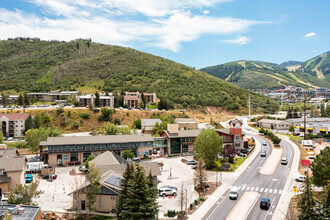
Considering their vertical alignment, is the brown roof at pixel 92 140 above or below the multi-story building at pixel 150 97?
below

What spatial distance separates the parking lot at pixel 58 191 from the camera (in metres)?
38.5

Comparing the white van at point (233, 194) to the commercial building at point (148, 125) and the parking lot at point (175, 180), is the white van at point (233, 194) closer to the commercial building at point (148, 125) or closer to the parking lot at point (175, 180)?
the parking lot at point (175, 180)

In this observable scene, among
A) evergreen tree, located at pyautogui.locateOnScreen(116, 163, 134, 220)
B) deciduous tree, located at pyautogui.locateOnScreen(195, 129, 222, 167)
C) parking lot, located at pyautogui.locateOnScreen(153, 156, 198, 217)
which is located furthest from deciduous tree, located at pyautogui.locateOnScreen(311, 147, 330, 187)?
evergreen tree, located at pyautogui.locateOnScreen(116, 163, 134, 220)

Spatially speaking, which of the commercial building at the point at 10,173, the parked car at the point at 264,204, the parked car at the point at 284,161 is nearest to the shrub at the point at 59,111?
the commercial building at the point at 10,173

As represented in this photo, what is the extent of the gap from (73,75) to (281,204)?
180 meters

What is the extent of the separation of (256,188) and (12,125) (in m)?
91.5

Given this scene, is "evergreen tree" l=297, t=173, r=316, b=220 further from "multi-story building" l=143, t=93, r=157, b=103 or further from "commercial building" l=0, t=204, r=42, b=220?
"multi-story building" l=143, t=93, r=157, b=103

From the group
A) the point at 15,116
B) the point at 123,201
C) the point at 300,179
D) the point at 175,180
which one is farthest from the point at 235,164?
the point at 15,116

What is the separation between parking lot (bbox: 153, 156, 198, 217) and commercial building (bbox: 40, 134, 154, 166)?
6063mm

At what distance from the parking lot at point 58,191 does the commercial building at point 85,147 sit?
615 centimetres

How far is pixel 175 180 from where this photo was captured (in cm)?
5034

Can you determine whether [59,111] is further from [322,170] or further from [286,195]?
[322,170]

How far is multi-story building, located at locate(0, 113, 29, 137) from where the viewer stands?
96.7 metres

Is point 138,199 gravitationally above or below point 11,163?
below
